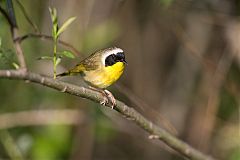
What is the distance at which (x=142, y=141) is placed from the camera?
629 cm

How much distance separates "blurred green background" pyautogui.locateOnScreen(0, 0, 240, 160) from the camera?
15.8 ft

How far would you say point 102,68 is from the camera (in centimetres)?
377

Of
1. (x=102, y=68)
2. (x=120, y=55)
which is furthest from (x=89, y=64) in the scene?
(x=120, y=55)

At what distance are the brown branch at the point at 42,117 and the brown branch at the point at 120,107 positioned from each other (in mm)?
1758

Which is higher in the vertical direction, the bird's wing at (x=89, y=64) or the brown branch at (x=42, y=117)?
the bird's wing at (x=89, y=64)

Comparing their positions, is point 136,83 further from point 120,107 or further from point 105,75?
point 120,107

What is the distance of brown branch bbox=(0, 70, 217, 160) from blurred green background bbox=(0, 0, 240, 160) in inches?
40.2

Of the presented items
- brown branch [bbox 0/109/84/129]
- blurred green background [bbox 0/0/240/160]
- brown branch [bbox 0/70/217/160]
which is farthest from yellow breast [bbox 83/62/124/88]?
brown branch [bbox 0/109/84/129]

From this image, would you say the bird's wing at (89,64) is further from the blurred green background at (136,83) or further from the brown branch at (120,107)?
the brown branch at (120,107)

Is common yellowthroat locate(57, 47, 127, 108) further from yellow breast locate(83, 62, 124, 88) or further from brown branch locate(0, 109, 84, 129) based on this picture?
brown branch locate(0, 109, 84, 129)

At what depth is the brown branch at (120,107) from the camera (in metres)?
1.95

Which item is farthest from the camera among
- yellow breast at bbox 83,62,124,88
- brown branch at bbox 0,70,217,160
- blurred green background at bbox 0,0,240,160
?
blurred green background at bbox 0,0,240,160

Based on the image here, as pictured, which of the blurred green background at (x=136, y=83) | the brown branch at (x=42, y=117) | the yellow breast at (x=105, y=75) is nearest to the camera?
the yellow breast at (x=105, y=75)

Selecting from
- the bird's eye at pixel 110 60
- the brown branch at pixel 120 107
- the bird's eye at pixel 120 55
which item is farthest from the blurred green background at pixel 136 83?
the brown branch at pixel 120 107
